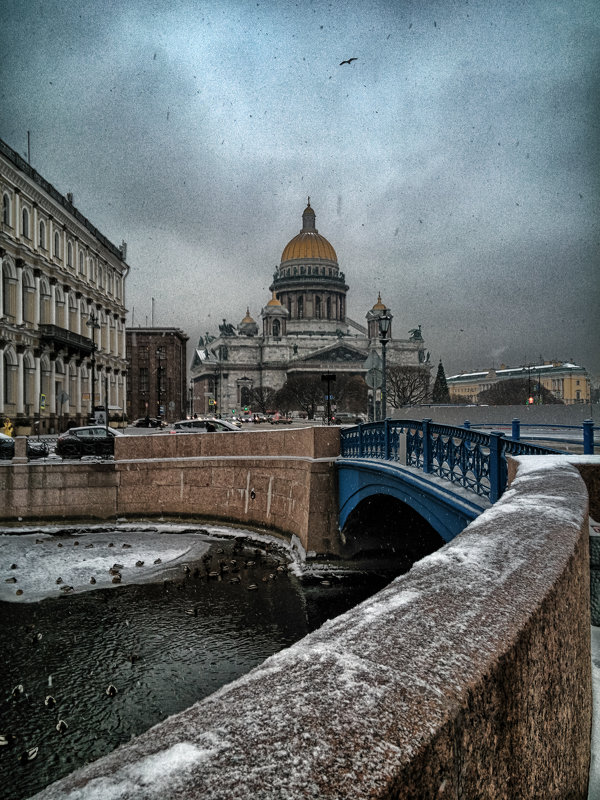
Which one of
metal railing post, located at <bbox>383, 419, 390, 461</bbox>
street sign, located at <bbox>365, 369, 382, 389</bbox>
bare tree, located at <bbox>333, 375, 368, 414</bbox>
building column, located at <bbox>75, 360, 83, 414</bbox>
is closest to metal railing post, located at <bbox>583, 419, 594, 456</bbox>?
metal railing post, located at <bbox>383, 419, 390, 461</bbox>

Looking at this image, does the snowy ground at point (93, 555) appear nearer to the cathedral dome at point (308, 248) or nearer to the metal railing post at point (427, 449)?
the metal railing post at point (427, 449)

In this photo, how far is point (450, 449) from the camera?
30.0 ft

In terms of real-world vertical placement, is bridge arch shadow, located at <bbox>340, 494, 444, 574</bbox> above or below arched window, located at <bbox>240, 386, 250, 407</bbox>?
below

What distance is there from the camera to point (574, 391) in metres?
107

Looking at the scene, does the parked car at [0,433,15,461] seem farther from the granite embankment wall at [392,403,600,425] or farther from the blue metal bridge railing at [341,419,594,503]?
the granite embankment wall at [392,403,600,425]

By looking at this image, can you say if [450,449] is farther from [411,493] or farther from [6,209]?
[6,209]

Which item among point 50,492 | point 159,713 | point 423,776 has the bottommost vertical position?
point 159,713

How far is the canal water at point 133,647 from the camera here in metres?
8.27

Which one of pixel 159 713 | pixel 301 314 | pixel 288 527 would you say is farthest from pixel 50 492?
pixel 301 314

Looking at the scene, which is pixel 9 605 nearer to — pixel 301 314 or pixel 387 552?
pixel 387 552

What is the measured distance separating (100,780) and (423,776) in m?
0.59

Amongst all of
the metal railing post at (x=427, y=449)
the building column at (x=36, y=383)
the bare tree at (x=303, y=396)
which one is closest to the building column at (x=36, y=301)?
the building column at (x=36, y=383)

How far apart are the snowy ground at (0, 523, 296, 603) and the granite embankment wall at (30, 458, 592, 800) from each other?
13.6 m

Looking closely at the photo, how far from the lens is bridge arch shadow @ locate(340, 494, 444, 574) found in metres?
16.6
